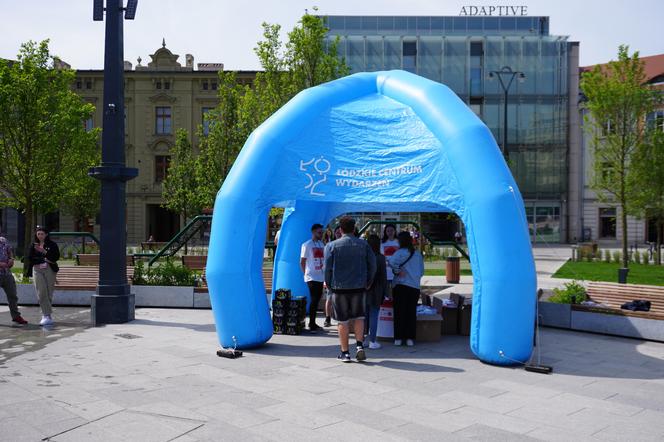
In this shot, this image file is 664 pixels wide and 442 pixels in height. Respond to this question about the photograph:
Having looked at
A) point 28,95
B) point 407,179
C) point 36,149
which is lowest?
point 407,179

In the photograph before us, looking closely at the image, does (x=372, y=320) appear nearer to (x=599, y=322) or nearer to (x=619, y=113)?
(x=599, y=322)

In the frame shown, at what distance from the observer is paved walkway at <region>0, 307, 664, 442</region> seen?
5699 mm

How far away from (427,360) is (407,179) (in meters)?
2.47

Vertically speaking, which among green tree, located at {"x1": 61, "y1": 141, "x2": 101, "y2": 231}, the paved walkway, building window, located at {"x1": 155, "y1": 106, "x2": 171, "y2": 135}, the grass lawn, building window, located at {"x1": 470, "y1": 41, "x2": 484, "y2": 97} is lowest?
the paved walkway

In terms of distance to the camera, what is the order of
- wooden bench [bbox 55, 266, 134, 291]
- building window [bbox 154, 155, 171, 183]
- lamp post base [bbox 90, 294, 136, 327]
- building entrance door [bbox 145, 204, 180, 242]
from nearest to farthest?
lamp post base [bbox 90, 294, 136, 327]
wooden bench [bbox 55, 266, 134, 291]
building window [bbox 154, 155, 171, 183]
building entrance door [bbox 145, 204, 180, 242]

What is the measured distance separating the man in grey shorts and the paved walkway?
0.50 m

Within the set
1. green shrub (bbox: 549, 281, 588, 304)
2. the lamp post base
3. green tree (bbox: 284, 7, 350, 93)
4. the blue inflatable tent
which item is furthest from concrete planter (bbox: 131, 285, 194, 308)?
green tree (bbox: 284, 7, 350, 93)

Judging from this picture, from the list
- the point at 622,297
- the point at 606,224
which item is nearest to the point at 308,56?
the point at 622,297

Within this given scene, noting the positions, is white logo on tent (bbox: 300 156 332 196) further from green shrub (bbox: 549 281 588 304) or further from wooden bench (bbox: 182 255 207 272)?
wooden bench (bbox: 182 255 207 272)

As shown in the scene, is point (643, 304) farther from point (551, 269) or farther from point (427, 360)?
point (551, 269)

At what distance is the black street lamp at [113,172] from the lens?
39.4 ft

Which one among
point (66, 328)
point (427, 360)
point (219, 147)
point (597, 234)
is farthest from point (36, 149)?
point (597, 234)

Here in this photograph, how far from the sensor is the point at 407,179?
29.9 feet

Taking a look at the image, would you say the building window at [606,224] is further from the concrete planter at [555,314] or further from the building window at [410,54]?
the concrete planter at [555,314]
